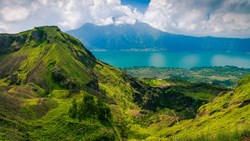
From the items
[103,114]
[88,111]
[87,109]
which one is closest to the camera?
[88,111]

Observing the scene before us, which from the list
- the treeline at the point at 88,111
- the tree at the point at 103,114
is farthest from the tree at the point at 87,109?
the tree at the point at 103,114

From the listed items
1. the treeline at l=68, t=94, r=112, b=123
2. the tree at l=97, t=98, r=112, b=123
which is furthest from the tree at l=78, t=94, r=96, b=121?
the tree at l=97, t=98, r=112, b=123

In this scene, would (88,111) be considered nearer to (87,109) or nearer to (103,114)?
(87,109)

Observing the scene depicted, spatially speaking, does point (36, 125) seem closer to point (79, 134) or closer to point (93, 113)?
point (79, 134)

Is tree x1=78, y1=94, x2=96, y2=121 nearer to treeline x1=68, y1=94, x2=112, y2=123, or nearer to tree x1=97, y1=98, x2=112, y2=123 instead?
treeline x1=68, y1=94, x2=112, y2=123

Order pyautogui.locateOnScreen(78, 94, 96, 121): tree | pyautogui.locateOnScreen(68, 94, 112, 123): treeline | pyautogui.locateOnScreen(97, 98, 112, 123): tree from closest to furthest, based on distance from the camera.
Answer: pyautogui.locateOnScreen(68, 94, 112, 123): treeline
pyautogui.locateOnScreen(78, 94, 96, 121): tree
pyautogui.locateOnScreen(97, 98, 112, 123): tree

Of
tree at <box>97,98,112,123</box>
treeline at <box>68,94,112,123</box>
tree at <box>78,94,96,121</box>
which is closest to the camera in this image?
treeline at <box>68,94,112,123</box>

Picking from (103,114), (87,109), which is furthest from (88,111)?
(103,114)

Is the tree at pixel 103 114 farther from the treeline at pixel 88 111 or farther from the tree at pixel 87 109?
the tree at pixel 87 109
